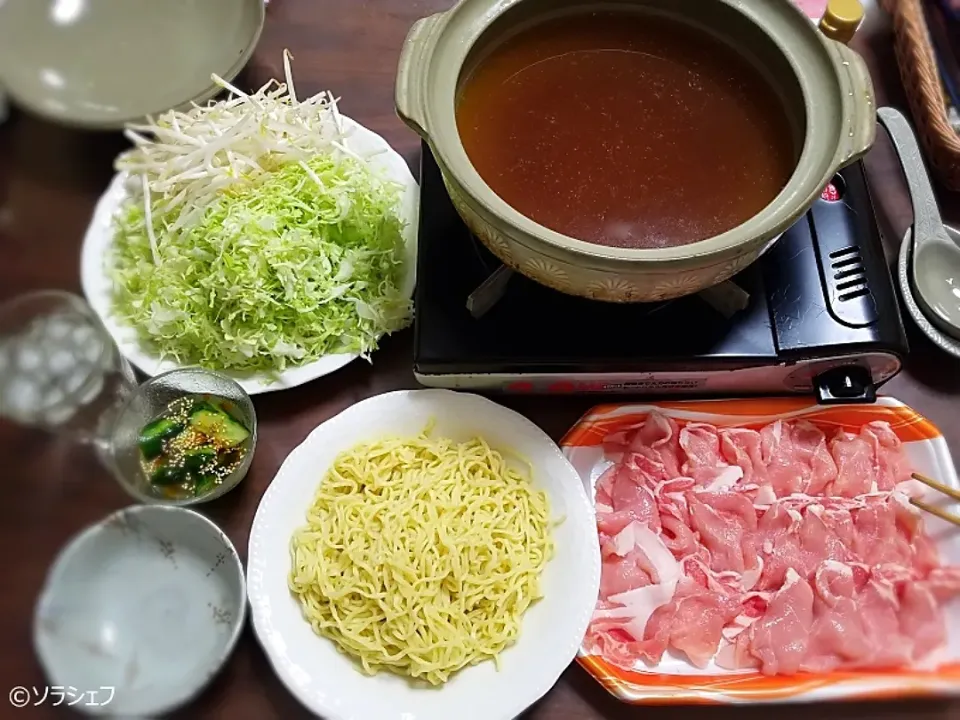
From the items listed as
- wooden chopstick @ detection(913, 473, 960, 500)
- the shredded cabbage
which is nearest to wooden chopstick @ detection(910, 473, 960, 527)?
wooden chopstick @ detection(913, 473, 960, 500)

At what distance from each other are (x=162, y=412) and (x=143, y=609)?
1.20 ft

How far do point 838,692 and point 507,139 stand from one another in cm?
107

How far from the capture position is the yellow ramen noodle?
4.50ft

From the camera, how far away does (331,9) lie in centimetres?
203

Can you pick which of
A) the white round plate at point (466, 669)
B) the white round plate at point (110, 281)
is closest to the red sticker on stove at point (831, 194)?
the white round plate at point (466, 669)

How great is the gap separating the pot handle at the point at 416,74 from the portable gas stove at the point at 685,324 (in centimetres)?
31

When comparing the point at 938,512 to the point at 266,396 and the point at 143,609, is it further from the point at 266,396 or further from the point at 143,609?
the point at 143,609

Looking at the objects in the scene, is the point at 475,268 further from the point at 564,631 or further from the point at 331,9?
the point at 331,9

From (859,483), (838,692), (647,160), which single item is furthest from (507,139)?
(838,692)

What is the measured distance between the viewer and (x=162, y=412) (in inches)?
60.7

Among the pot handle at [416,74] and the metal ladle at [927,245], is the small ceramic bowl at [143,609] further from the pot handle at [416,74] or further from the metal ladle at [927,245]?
the metal ladle at [927,245]

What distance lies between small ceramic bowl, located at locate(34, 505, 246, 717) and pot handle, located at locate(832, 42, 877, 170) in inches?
46.2

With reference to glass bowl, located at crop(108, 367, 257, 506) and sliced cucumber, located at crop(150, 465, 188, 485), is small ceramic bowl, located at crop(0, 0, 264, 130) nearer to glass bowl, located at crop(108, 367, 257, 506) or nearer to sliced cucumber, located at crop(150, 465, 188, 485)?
glass bowl, located at crop(108, 367, 257, 506)

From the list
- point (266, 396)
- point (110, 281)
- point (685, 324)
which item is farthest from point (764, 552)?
point (110, 281)
